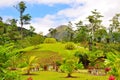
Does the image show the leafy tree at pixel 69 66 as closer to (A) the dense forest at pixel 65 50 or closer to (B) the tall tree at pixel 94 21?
(A) the dense forest at pixel 65 50

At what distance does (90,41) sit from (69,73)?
3318 cm

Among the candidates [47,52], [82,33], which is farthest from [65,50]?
[82,33]

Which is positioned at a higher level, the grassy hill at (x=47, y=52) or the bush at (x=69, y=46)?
the bush at (x=69, y=46)

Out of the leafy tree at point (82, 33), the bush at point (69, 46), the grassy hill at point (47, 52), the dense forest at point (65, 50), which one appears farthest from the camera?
the leafy tree at point (82, 33)

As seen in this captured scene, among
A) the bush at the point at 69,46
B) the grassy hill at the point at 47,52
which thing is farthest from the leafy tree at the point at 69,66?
the bush at the point at 69,46

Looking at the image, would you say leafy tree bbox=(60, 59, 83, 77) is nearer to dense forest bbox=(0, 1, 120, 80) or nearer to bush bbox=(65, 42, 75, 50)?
dense forest bbox=(0, 1, 120, 80)

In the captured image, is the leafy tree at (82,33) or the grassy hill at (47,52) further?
the leafy tree at (82,33)

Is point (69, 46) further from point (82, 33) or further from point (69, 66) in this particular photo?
point (69, 66)

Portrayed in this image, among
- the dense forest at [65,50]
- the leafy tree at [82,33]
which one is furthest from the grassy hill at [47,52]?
the leafy tree at [82,33]

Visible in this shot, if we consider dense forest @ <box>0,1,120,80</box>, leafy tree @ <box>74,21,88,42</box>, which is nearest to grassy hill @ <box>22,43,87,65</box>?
dense forest @ <box>0,1,120,80</box>

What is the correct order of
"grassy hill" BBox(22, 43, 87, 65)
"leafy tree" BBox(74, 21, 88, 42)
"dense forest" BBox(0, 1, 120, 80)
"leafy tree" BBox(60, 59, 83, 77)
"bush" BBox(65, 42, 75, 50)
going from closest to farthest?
"dense forest" BBox(0, 1, 120, 80) < "leafy tree" BBox(60, 59, 83, 77) < "grassy hill" BBox(22, 43, 87, 65) < "bush" BBox(65, 42, 75, 50) < "leafy tree" BBox(74, 21, 88, 42)

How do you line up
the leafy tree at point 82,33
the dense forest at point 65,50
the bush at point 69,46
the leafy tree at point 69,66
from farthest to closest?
1. the leafy tree at point 82,33
2. the bush at point 69,46
3. the leafy tree at point 69,66
4. the dense forest at point 65,50

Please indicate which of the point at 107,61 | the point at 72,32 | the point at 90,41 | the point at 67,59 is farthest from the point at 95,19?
the point at 107,61

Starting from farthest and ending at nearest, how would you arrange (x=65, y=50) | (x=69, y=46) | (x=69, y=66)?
(x=69, y=46)
(x=65, y=50)
(x=69, y=66)
